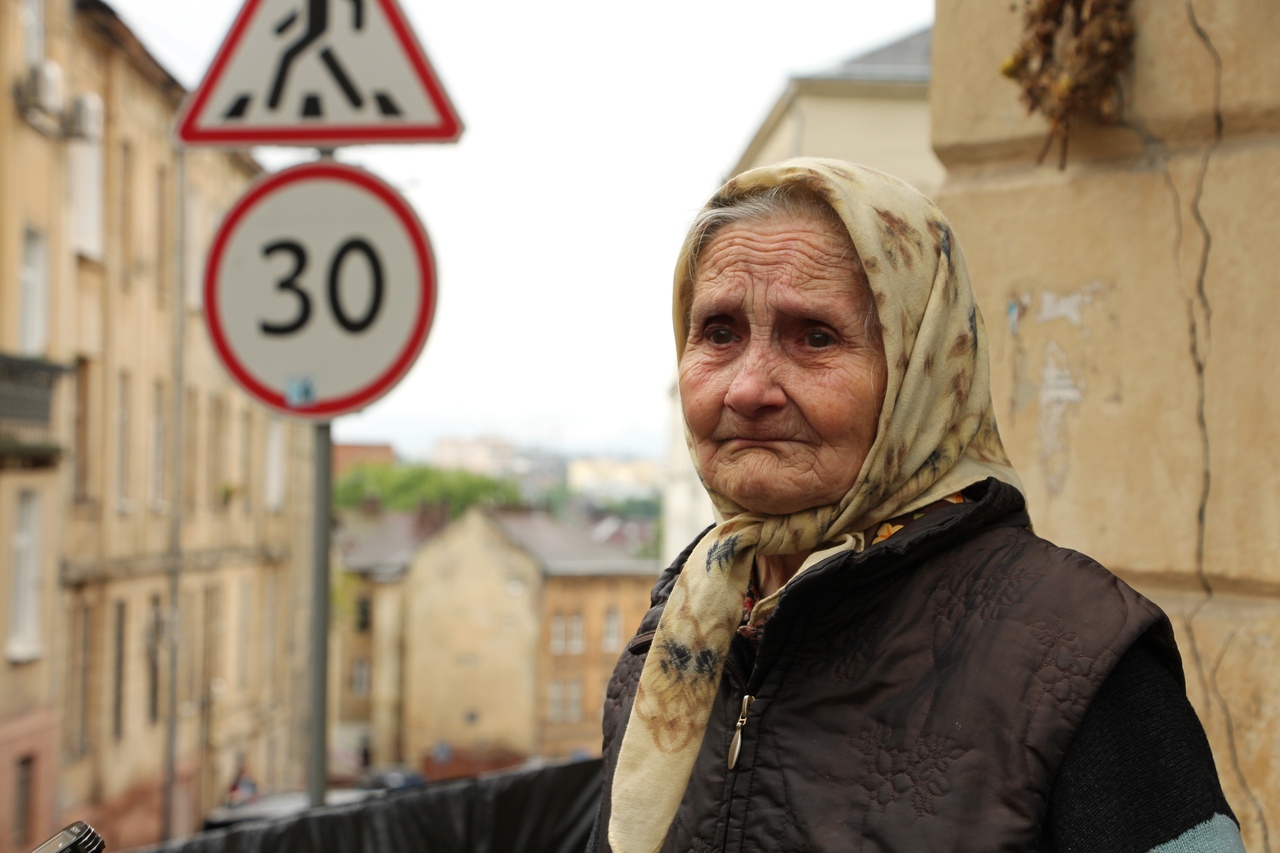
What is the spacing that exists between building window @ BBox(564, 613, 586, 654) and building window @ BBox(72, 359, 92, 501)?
143 feet

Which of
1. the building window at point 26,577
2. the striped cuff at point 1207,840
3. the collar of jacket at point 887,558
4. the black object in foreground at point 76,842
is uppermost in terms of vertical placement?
the collar of jacket at point 887,558

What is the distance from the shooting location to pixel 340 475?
378ft

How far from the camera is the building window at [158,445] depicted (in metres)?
24.4

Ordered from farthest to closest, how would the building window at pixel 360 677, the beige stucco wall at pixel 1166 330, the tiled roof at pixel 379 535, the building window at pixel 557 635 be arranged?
the building window at pixel 360 677, the tiled roof at pixel 379 535, the building window at pixel 557 635, the beige stucco wall at pixel 1166 330

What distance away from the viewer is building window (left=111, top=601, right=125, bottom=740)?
22406 millimetres

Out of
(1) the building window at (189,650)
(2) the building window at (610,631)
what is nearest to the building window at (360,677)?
(2) the building window at (610,631)

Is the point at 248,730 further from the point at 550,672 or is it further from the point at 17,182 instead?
the point at 550,672

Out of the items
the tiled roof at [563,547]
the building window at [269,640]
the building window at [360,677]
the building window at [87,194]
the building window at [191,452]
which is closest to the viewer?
the building window at [87,194]

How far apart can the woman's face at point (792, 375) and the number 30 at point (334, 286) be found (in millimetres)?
2346

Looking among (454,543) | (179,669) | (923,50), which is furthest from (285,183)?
(454,543)

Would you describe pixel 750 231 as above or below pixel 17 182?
below

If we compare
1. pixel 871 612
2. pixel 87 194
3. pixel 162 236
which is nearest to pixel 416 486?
pixel 162 236

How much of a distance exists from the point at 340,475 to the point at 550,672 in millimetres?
56395

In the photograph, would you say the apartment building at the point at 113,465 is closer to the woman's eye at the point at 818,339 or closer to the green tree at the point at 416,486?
the woman's eye at the point at 818,339
